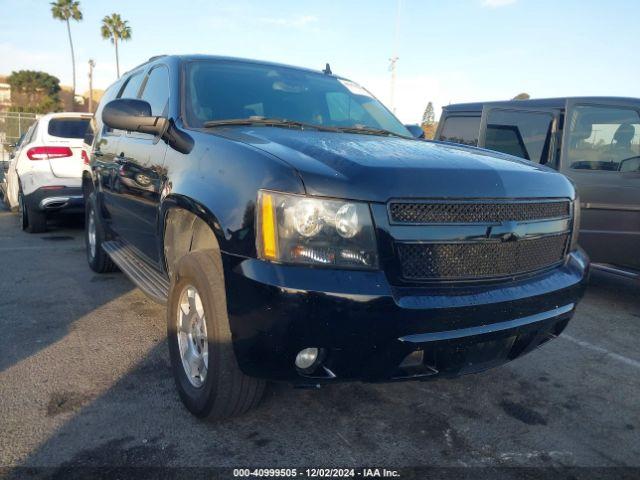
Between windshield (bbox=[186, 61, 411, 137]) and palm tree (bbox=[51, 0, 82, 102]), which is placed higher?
palm tree (bbox=[51, 0, 82, 102])

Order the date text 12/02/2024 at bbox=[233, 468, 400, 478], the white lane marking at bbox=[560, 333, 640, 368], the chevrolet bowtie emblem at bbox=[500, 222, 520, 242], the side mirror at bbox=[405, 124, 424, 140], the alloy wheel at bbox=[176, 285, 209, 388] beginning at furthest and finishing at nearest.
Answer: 1. the side mirror at bbox=[405, 124, 424, 140]
2. the white lane marking at bbox=[560, 333, 640, 368]
3. the alloy wheel at bbox=[176, 285, 209, 388]
4. the chevrolet bowtie emblem at bbox=[500, 222, 520, 242]
5. the date text 12/02/2024 at bbox=[233, 468, 400, 478]

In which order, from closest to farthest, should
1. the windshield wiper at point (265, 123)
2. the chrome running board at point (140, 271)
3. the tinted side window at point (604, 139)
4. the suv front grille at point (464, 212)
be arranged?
the suv front grille at point (464, 212) < the windshield wiper at point (265, 123) < the chrome running board at point (140, 271) < the tinted side window at point (604, 139)

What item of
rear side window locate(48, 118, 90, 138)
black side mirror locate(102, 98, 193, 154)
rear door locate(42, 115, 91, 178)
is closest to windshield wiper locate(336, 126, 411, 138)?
black side mirror locate(102, 98, 193, 154)

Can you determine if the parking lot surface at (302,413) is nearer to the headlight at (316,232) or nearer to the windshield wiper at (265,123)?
the headlight at (316,232)

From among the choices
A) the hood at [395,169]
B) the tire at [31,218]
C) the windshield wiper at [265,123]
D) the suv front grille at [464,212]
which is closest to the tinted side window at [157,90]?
the windshield wiper at [265,123]

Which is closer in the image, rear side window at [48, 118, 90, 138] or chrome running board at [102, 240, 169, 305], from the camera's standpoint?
chrome running board at [102, 240, 169, 305]

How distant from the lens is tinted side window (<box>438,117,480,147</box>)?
246 inches

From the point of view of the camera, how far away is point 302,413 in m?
2.77

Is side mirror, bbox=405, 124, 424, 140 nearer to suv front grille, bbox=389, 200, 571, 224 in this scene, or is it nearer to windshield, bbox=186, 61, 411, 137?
windshield, bbox=186, 61, 411, 137

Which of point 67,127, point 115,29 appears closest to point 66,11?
point 115,29

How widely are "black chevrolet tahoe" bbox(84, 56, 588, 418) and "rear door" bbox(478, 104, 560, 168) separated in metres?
2.64

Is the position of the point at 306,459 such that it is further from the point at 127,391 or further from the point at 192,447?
the point at 127,391

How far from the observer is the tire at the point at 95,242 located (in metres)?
5.05

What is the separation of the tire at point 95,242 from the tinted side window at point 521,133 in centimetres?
414
